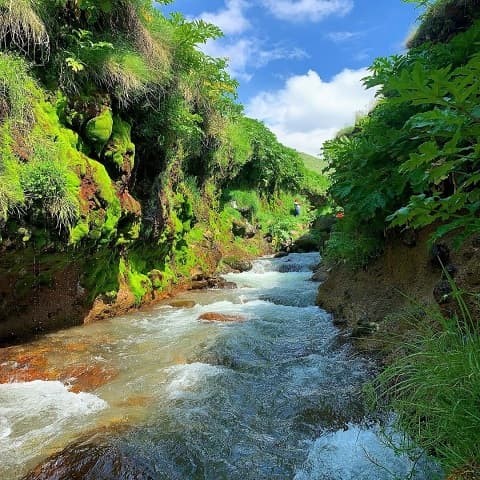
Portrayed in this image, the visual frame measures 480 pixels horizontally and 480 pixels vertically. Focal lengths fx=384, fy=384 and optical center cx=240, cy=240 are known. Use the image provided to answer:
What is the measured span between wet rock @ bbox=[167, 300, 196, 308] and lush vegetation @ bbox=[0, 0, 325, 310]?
1.97 ft

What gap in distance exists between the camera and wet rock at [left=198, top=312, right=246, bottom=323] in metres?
6.63

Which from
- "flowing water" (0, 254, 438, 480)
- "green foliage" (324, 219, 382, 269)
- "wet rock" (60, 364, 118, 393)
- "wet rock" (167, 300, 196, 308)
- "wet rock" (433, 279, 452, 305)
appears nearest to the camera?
"flowing water" (0, 254, 438, 480)

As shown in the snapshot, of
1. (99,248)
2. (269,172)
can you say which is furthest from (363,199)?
(269,172)

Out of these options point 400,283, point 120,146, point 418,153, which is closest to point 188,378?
point 400,283

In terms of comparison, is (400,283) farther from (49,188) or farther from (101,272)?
(101,272)

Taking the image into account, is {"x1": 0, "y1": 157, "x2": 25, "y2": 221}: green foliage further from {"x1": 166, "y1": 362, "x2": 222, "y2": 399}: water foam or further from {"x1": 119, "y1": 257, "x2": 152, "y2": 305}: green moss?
{"x1": 119, "y1": 257, "x2": 152, "y2": 305}: green moss

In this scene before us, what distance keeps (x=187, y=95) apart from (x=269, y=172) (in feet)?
37.7

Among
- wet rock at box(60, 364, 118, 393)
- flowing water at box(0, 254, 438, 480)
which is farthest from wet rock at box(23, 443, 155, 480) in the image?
wet rock at box(60, 364, 118, 393)

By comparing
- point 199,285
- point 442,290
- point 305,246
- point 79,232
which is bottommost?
point 199,285

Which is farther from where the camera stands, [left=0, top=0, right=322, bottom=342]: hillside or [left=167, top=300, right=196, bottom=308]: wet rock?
[left=167, top=300, right=196, bottom=308]: wet rock

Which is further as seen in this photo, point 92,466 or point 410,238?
point 410,238

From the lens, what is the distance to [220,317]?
6754 millimetres

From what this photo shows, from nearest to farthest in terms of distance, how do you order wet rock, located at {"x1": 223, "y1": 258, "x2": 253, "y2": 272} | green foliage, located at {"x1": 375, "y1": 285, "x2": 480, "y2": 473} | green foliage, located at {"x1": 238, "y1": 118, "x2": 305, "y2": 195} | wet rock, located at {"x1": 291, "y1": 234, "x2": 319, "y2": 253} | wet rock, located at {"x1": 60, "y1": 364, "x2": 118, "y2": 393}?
green foliage, located at {"x1": 375, "y1": 285, "x2": 480, "y2": 473} → wet rock, located at {"x1": 60, "y1": 364, "x2": 118, "y2": 393} → wet rock, located at {"x1": 223, "y1": 258, "x2": 253, "y2": 272} → wet rock, located at {"x1": 291, "y1": 234, "x2": 319, "y2": 253} → green foliage, located at {"x1": 238, "y1": 118, "x2": 305, "y2": 195}

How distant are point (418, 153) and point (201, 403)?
3071mm
